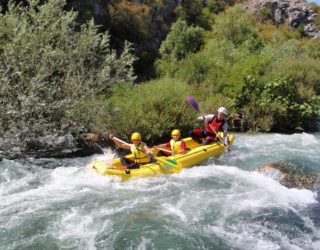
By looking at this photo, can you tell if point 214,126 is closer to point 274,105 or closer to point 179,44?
point 274,105

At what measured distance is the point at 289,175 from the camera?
332 inches

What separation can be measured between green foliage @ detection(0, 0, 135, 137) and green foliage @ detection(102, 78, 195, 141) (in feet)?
2.68

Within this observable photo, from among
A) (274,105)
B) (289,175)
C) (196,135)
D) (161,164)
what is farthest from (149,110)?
(274,105)

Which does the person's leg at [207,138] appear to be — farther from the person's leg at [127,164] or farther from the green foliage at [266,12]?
the green foliage at [266,12]

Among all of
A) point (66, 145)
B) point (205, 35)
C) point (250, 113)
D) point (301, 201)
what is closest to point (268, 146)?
point (250, 113)

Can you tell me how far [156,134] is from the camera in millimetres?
11148

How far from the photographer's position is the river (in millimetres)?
5652

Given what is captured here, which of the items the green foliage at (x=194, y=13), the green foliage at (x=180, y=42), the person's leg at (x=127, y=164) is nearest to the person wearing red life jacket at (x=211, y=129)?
the person's leg at (x=127, y=164)

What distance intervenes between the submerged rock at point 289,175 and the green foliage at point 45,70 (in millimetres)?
4616

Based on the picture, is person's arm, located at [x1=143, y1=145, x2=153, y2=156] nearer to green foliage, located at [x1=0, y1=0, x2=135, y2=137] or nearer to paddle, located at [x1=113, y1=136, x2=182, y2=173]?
paddle, located at [x1=113, y1=136, x2=182, y2=173]

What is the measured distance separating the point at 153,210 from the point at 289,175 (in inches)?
134

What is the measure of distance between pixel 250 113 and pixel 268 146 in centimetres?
242

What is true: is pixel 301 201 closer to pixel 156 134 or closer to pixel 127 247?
pixel 127 247

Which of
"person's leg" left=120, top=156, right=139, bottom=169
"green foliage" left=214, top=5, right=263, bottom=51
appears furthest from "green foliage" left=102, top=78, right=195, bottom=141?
"green foliage" left=214, top=5, right=263, bottom=51
